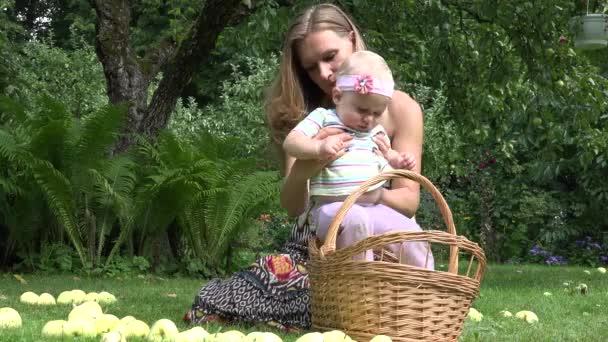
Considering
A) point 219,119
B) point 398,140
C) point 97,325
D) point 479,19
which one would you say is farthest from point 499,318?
point 219,119

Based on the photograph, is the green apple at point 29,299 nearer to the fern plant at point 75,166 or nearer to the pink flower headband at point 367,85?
the pink flower headband at point 367,85

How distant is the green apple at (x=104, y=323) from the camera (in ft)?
10.3

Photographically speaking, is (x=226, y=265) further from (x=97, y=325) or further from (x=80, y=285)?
(x=97, y=325)

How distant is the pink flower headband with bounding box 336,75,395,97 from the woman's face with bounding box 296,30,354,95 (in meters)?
0.53

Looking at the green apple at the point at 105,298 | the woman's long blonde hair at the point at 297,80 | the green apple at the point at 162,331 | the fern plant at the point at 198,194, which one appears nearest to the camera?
the green apple at the point at 162,331

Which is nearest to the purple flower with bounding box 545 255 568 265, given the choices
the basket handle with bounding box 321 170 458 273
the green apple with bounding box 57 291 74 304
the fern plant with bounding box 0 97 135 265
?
the fern plant with bounding box 0 97 135 265

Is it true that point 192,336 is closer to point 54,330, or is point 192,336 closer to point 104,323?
point 104,323

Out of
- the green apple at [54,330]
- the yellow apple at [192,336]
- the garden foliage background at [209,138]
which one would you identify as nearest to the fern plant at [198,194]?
the garden foliage background at [209,138]

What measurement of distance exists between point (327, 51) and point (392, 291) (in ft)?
4.12

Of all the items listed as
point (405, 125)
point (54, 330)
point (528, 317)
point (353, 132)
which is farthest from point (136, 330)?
point (528, 317)

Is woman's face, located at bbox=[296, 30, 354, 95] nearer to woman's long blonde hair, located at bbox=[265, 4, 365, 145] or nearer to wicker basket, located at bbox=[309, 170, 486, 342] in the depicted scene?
woman's long blonde hair, located at bbox=[265, 4, 365, 145]

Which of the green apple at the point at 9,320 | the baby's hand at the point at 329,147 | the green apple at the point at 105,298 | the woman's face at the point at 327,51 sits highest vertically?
the woman's face at the point at 327,51

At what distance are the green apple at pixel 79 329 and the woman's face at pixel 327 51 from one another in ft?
4.79

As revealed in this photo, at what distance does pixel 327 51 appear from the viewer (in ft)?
Answer: 13.1
